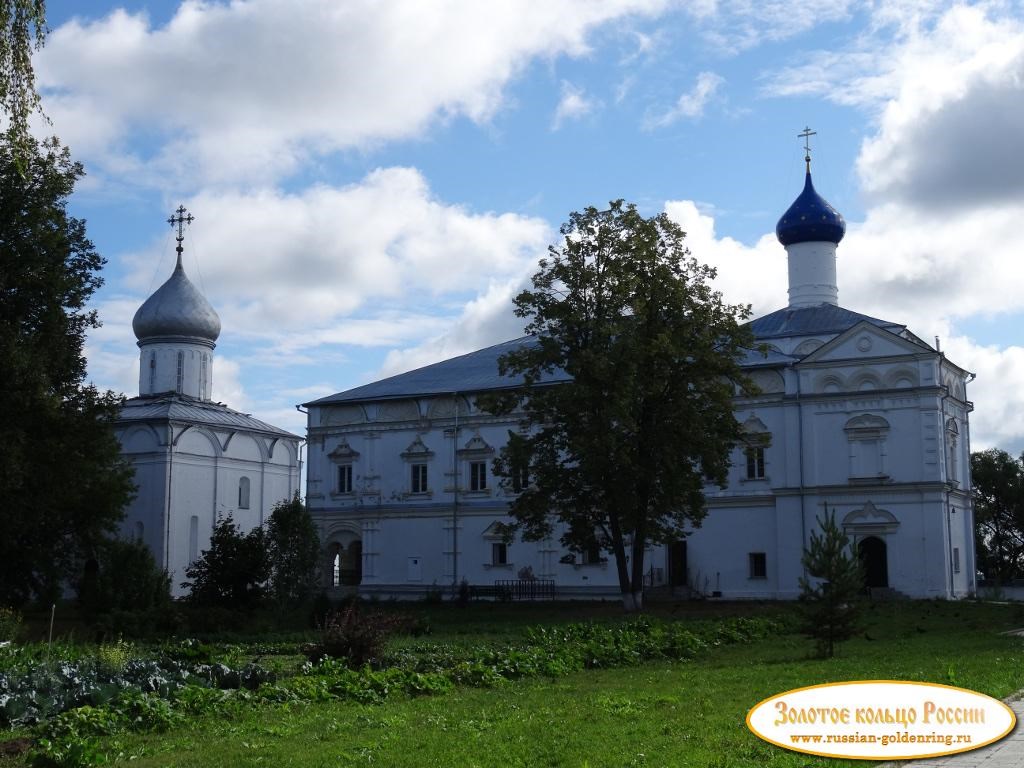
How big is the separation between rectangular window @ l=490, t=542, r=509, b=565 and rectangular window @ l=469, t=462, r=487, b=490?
214cm

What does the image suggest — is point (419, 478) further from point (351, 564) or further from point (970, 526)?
point (970, 526)

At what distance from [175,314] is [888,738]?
1688 inches

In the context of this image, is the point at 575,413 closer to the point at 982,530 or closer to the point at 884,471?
the point at 884,471

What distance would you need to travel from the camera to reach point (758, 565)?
1475 inches

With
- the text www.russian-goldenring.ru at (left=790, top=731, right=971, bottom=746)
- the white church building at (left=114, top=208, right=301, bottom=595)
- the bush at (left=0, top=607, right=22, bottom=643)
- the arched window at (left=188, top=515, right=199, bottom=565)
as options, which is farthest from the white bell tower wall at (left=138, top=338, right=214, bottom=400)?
the text www.russian-goldenring.ru at (left=790, top=731, right=971, bottom=746)

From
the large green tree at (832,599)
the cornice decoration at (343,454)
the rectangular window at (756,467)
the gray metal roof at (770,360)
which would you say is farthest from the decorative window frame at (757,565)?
the large green tree at (832,599)

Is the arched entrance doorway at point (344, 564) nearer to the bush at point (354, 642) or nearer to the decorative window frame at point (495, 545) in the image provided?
the decorative window frame at point (495, 545)

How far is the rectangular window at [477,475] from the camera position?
41969 millimetres

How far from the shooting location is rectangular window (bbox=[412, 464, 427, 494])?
43072mm

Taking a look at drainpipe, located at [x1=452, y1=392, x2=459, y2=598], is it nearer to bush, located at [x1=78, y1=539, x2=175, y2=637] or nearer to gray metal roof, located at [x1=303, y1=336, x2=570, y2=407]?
gray metal roof, located at [x1=303, y1=336, x2=570, y2=407]

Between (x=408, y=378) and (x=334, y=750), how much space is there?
1430 inches

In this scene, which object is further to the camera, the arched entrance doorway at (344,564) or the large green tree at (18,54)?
the arched entrance doorway at (344,564)


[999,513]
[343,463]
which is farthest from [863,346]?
[999,513]

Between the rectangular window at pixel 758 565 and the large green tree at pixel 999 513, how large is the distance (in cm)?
2222
